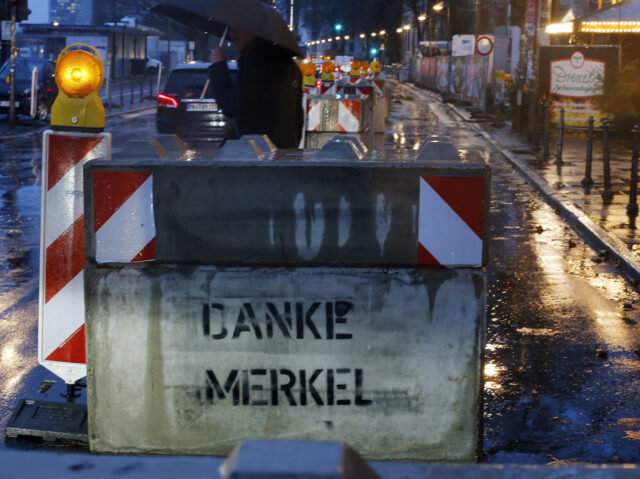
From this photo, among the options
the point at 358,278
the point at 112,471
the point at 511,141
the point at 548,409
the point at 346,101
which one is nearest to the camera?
the point at 112,471

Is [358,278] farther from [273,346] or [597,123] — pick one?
[597,123]

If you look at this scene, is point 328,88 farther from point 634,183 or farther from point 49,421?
point 49,421

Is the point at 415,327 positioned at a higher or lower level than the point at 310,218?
lower

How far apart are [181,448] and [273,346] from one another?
54 centimetres

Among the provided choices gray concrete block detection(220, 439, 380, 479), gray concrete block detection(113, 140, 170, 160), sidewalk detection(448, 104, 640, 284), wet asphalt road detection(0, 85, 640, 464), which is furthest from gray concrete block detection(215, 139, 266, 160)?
sidewalk detection(448, 104, 640, 284)

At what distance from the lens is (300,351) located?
385cm

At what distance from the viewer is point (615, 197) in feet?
46.8

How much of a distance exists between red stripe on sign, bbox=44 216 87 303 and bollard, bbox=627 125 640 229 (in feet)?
26.7

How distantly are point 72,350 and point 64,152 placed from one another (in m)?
0.95

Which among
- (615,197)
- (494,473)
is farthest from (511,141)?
(494,473)

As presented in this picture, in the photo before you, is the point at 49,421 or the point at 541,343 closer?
the point at 49,421

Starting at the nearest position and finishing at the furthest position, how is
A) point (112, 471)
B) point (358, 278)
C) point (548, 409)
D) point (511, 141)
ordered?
point (112, 471) < point (358, 278) < point (548, 409) < point (511, 141)

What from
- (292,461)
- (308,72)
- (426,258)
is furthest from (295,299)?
(308,72)

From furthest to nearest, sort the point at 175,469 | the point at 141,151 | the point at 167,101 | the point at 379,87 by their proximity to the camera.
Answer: the point at 379,87 < the point at 167,101 < the point at 141,151 < the point at 175,469
